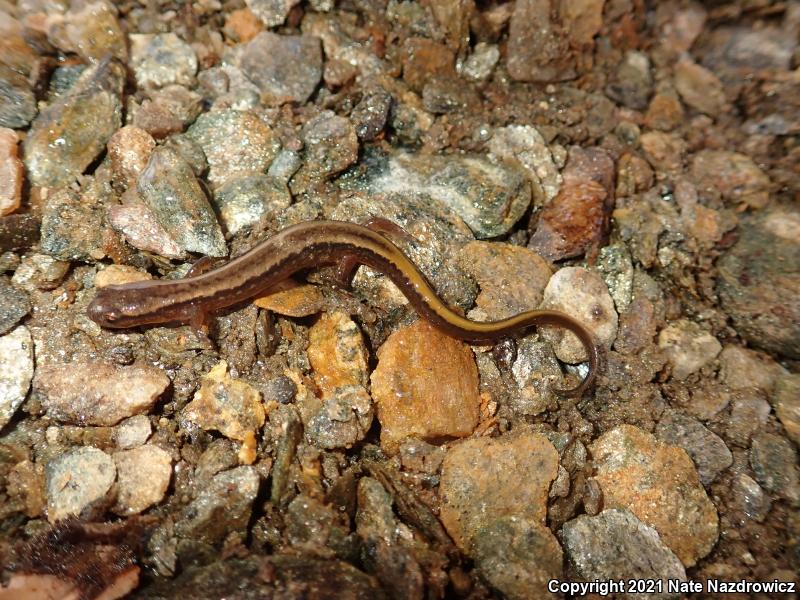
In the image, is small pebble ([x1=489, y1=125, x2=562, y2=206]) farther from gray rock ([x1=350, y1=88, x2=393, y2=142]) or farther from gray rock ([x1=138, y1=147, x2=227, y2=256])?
gray rock ([x1=138, y1=147, x2=227, y2=256])

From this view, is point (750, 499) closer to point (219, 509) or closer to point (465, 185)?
point (465, 185)

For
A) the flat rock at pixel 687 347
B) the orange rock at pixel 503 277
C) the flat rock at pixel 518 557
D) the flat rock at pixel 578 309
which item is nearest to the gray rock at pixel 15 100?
the orange rock at pixel 503 277

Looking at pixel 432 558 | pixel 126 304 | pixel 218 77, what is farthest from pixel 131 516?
pixel 218 77

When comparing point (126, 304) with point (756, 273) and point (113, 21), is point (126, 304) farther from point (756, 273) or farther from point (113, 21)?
point (756, 273)

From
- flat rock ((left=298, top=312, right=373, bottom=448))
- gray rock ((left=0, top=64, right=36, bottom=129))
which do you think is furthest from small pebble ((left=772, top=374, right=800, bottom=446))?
gray rock ((left=0, top=64, right=36, bottom=129))

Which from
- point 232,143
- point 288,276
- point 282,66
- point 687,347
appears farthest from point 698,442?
point 282,66
